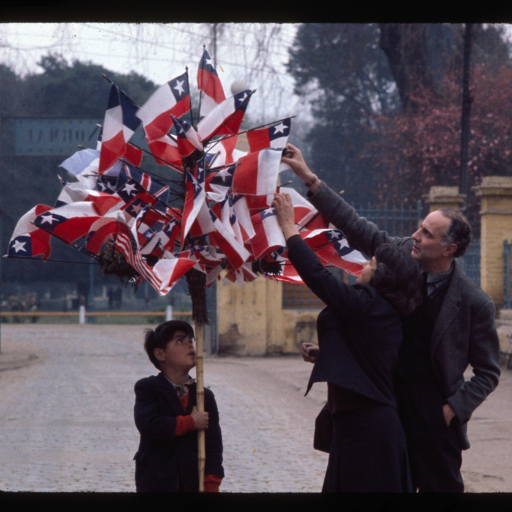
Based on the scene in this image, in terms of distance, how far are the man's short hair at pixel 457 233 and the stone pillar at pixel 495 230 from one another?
9813 mm

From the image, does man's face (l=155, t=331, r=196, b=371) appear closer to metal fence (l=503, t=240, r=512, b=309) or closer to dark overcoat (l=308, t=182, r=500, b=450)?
dark overcoat (l=308, t=182, r=500, b=450)

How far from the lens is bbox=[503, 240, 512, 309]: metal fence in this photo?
1262cm

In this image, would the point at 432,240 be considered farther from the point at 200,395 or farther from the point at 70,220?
the point at 70,220

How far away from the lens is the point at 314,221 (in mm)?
3645

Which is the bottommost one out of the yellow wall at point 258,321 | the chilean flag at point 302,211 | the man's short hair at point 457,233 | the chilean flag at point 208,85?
the yellow wall at point 258,321

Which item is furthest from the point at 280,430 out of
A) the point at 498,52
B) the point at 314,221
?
the point at 498,52

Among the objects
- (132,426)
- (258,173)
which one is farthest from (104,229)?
(132,426)

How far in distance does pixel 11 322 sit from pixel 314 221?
27783 millimetres

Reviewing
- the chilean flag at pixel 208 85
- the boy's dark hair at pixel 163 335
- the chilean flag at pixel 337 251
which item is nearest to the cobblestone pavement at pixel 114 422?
the boy's dark hair at pixel 163 335

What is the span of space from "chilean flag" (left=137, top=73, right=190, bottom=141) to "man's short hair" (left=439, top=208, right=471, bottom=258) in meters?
1.29

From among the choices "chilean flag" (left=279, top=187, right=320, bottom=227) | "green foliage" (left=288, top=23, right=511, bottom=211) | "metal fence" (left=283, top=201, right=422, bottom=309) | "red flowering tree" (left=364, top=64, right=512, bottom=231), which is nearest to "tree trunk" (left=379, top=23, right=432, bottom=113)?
"green foliage" (left=288, top=23, right=511, bottom=211)

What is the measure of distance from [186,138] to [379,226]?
1191 centimetres

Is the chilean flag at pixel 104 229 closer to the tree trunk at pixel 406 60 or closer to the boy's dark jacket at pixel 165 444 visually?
the boy's dark jacket at pixel 165 444

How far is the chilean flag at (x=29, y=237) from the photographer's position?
3.13m
